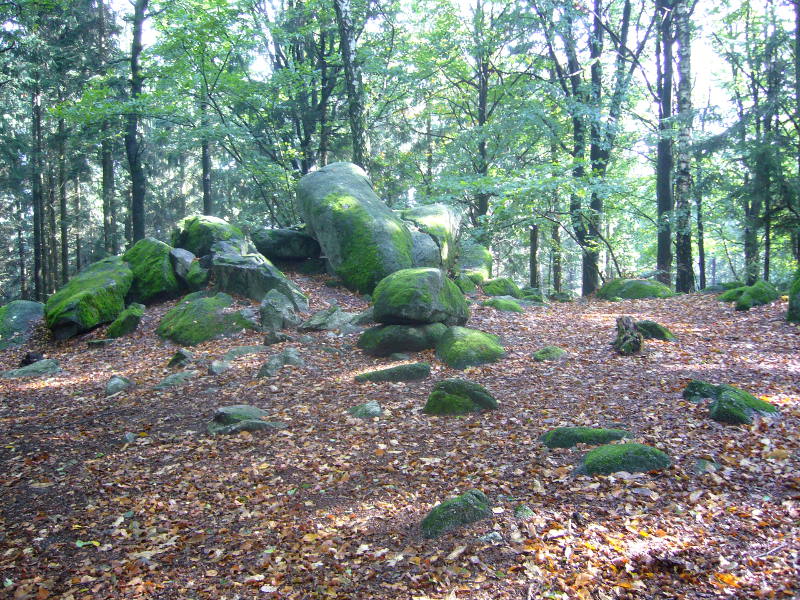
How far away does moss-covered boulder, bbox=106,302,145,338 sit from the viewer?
9906 millimetres

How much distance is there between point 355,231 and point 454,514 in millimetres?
8394

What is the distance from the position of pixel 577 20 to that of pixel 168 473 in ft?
51.7

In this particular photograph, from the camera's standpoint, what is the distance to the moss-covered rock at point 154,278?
36.6 ft

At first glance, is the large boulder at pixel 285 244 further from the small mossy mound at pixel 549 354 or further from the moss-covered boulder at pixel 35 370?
the small mossy mound at pixel 549 354

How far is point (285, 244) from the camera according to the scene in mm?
13188

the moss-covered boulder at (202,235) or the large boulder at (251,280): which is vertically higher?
the moss-covered boulder at (202,235)

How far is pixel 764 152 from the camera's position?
408 inches

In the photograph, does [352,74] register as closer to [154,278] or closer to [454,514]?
[154,278]

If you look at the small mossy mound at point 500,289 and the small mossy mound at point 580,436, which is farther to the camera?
the small mossy mound at point 500,289

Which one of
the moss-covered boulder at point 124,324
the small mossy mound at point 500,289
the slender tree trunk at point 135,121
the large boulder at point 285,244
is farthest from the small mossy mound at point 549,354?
the slender tree trunk at point 135,121

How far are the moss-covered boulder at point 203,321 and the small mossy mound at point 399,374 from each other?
10.7 feet

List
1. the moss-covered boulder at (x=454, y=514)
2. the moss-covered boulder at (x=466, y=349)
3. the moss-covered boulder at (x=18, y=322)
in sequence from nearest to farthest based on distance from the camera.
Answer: the moss-covered boulder at (x=454, y=514), the moss-covered boulder at (x=466, y=349), the moss-covered boulder at (x=18, y=322)

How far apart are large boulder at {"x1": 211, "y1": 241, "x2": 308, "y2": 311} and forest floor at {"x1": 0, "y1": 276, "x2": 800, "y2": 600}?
293cm

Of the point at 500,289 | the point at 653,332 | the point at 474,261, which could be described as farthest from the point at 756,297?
the point at 474,261
